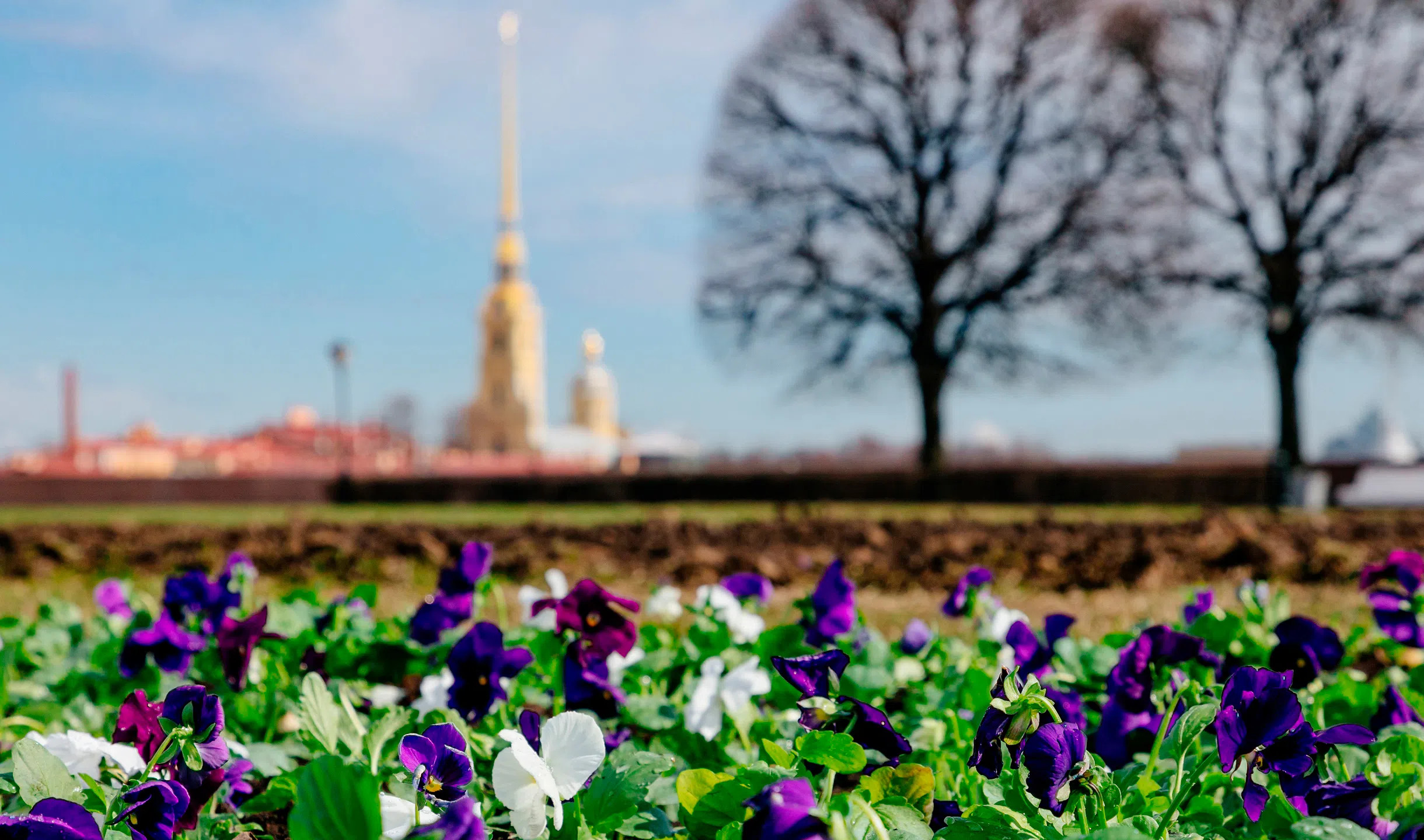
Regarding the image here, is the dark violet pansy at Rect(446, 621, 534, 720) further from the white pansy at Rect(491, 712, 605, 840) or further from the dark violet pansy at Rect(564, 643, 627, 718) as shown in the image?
the white pansy at Rect(491, 712, 605, 840)

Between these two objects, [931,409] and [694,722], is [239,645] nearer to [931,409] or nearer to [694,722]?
[694,722]

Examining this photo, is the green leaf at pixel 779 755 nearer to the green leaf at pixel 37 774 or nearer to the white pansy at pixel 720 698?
the white pansy at pixel 720 698

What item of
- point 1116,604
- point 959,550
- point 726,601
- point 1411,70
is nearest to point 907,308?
point 1411,70

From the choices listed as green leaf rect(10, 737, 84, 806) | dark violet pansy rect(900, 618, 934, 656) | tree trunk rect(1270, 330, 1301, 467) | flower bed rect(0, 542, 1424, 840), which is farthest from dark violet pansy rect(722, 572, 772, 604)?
tree trunk rect(1270, 330, 1301, 467)

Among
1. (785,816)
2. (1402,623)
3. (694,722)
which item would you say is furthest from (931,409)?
(785,816)

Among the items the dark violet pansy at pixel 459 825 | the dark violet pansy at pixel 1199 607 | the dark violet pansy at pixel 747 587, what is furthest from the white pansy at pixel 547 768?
the dark violet pansy at pixel 1199 607

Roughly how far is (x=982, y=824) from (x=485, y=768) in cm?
83

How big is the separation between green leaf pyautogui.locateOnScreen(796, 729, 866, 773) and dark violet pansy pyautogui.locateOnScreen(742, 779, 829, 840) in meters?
0.12

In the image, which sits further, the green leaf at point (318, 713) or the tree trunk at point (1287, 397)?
the tree trunk at point (1287, 397)

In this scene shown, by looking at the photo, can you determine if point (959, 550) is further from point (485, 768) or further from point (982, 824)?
point (982, 824)

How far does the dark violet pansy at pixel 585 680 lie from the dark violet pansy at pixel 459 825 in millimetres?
755

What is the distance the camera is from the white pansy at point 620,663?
1965mm

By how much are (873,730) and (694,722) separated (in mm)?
494

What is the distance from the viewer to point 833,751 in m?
1.08
